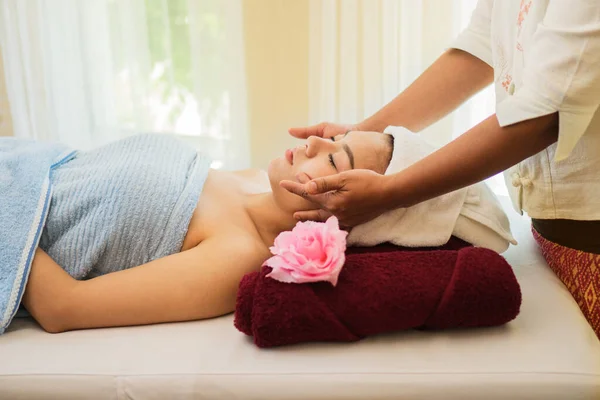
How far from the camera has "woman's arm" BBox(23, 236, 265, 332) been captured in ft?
4.05

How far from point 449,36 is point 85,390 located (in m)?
1.82

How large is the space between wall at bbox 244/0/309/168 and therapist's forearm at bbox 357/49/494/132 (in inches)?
42.2

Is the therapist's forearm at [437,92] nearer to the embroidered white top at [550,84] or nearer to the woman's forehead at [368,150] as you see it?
the embroidered white top at [550,84]

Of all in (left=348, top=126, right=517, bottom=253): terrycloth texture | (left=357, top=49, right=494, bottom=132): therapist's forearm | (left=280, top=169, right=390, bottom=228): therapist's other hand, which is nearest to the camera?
(left=280, top=169, right=390, bottom=228): therapist's other hand

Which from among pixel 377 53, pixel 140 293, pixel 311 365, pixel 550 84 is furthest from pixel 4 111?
pixel 550 84

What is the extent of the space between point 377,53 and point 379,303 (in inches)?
58.8

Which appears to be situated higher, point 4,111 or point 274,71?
point 274,71

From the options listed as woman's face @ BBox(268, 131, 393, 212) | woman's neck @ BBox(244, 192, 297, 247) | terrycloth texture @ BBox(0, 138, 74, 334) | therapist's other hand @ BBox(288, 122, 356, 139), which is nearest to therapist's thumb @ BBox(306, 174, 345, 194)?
woman's face @ BBox(268, 131, 393, 212)

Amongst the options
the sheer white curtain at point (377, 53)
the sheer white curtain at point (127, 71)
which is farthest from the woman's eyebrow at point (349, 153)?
the sheer white curtain at point (127, 71)

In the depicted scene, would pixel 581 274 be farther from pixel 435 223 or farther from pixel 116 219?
pixel 116 219

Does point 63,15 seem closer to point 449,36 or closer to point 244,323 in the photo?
point 449,36

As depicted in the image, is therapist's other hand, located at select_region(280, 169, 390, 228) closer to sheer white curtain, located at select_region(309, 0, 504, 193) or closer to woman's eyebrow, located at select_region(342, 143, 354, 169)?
woman's eyebrow, located at select_region(342, 143, 354, 169)

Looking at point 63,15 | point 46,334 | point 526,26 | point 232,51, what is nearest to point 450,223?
point 526,26

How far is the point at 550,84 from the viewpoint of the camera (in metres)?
1.02
